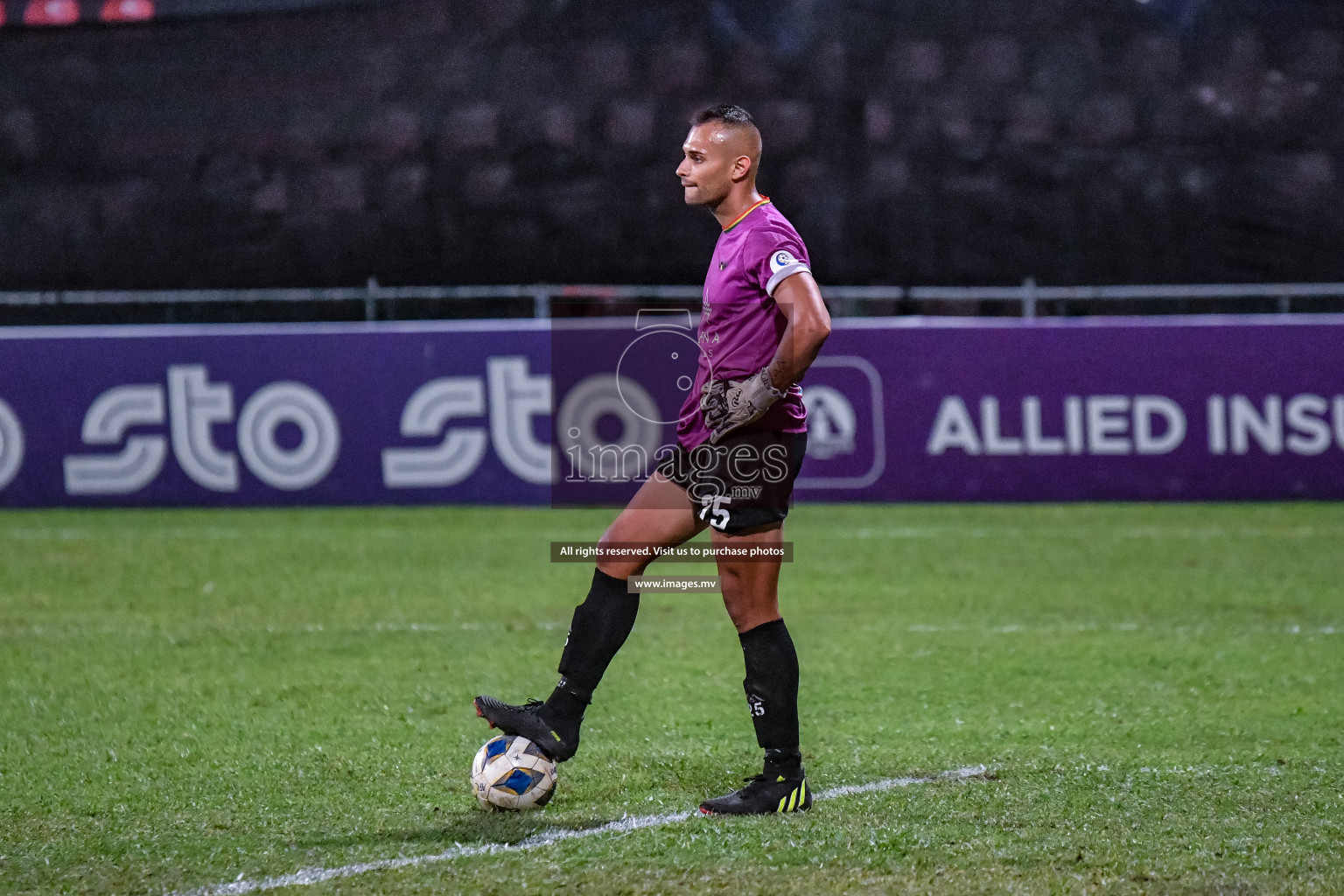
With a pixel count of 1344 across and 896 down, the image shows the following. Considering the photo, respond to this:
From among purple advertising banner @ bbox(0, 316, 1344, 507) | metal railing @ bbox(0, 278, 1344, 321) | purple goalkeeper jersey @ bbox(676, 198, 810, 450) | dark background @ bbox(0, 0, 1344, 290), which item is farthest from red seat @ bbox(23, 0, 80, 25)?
purple goalkeeper jersey @ bbox(676, 198, 810, 450)

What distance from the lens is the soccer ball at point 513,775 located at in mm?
4328

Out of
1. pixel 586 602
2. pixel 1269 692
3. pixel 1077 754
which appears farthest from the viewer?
pixel 1269 692

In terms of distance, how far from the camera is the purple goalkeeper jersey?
4215 mm

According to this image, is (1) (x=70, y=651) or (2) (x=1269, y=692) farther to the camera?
(1) (x=70, y=651)

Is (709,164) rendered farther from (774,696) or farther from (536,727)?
(536,727)

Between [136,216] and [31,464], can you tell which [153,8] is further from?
[31,464]

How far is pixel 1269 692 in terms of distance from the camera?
19.7 ft

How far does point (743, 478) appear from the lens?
167 inches

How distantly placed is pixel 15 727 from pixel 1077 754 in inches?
141

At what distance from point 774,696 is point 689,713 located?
140 cm

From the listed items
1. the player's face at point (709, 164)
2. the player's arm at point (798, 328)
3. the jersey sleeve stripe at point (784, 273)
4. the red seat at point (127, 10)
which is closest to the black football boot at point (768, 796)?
the player's arm at point (798, 328)

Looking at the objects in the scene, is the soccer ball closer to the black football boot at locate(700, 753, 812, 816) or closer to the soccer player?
the soccer player

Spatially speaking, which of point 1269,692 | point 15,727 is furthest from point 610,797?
point 1269,692

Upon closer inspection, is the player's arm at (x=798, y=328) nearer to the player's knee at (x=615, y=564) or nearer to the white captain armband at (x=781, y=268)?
the white captain armband at (x=781, y=268)
